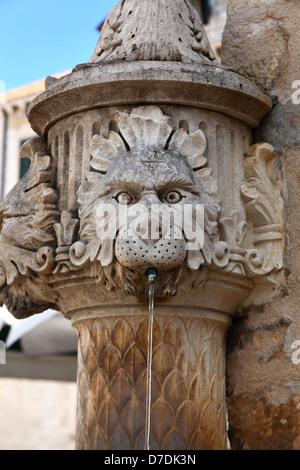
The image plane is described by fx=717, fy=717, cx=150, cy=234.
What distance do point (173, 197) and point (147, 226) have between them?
19 cm

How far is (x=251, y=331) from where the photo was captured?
265cm

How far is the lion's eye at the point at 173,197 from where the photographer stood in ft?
7.87

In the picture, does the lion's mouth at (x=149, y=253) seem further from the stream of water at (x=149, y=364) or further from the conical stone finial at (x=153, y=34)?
the conical stone finial at (x=153, y=34)

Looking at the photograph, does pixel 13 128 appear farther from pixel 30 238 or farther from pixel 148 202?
pixel 148 202

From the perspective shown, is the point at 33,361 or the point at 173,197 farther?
the point at 33,361

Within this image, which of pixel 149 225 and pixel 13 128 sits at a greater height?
pixel 13 128

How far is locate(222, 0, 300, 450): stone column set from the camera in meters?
2.55

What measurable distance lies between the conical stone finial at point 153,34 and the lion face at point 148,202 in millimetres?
255

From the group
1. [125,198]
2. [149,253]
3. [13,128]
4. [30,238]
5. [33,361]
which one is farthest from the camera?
[13,128]

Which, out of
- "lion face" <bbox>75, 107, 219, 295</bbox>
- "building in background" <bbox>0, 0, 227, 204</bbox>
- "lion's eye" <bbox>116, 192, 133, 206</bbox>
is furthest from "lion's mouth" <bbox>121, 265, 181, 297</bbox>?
"building in background" <bbox>0, 0, 227, 204</bbox>

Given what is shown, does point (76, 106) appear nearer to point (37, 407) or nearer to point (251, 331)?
point (251, 331)

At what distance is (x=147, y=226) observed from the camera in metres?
2.27

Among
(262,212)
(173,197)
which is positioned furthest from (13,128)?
(173,197)

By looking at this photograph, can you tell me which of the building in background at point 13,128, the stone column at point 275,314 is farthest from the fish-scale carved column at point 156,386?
the building in background at point 13,128
